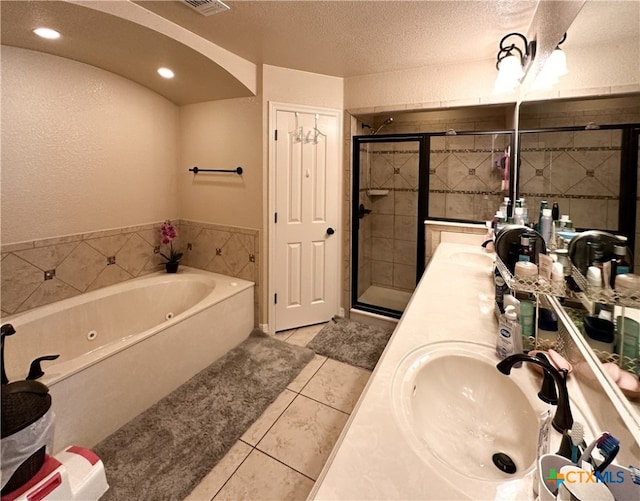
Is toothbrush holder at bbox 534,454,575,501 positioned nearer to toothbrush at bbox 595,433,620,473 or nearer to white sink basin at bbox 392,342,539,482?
toothbrush at bbox 595,433,620,473

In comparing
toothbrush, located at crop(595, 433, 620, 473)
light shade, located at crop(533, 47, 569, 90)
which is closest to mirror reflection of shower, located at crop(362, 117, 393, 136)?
light shade, located at crop(533, 47, 569, 90)

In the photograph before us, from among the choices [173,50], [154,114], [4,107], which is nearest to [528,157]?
[173,50]

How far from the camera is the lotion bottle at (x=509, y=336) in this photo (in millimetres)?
1017

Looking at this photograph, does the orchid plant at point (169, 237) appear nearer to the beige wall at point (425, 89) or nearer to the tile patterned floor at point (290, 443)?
the tile patterned floor at point (290, 443)

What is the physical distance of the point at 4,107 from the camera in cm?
211

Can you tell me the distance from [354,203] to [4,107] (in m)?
2.75

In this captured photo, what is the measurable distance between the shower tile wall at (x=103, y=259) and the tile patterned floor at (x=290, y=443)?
45.3 inches

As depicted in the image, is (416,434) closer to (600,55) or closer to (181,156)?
(600,55)

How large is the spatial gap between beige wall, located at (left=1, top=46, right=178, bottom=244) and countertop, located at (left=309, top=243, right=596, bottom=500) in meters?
2.67

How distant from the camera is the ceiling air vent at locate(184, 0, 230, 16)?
1.85 meters

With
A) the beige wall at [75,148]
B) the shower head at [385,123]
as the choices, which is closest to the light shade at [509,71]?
the shower head at [385,123]

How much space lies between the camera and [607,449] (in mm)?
507

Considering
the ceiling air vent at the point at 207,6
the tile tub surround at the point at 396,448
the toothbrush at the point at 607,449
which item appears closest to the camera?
the toothbrush at the point at 607,449

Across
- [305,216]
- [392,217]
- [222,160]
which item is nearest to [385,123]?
[392,217]
